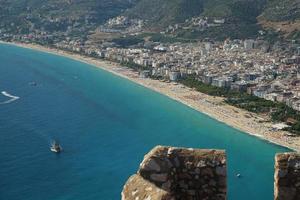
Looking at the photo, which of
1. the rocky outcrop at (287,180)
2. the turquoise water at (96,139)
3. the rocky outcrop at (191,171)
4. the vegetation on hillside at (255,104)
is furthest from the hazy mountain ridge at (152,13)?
the rocky outcrop at (191,171)

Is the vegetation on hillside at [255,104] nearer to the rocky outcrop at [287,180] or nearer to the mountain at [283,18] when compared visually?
the rocky outcrop at [287,180]

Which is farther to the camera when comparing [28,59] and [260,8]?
[260,8]

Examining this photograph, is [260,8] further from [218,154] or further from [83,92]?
[218,154]

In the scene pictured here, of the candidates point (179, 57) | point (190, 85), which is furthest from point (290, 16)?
point (190, 85)

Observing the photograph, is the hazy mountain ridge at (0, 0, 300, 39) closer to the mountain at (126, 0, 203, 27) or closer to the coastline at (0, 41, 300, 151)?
the mountain at (126, 0, 203, 27)

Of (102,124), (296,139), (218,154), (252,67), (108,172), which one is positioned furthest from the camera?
(252,67)

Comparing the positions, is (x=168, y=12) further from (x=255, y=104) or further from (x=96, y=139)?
(x=96, y=139)
